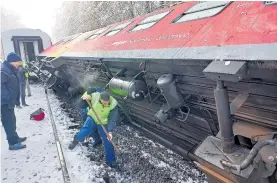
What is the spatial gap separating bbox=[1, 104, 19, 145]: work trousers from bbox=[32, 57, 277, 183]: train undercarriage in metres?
2.25

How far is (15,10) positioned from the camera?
75.8 metres

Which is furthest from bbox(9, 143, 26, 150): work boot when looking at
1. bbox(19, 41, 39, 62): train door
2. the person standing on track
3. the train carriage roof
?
bbox(19, 41, 39, 62): train door

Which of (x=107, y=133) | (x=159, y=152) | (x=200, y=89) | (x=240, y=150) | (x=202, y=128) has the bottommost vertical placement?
(x=159, y=152)

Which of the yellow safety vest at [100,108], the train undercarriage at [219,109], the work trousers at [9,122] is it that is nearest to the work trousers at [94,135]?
the yellow safety vest at [100,108]

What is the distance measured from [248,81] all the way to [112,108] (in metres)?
2.66

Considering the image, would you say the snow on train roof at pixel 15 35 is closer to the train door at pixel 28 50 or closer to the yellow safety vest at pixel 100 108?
the train door at pixel 28 50

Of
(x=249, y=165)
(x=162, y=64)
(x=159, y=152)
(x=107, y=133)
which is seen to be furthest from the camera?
(x=159, y=152)

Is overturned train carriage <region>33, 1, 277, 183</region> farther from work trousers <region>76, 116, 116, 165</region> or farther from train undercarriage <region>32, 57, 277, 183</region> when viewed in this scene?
work trousers <region>76, 116, 116, 165</region>

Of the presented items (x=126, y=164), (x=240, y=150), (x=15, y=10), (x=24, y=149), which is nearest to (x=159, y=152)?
(x=126, y=164)

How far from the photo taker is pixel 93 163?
14.1 ft

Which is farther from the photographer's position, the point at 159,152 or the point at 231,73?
the point at 159,152

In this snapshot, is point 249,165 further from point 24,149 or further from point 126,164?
point 24,149

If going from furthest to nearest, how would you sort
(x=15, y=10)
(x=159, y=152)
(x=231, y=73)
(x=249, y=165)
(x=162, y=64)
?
(x=15, y=10) < (x=159, y=152) < (x=162, y=64) < (x=249, y=165) < (x=231, y=73)

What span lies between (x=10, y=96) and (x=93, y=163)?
2191 mm
